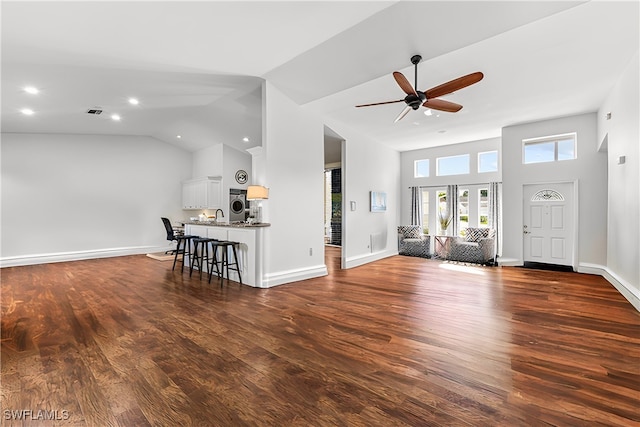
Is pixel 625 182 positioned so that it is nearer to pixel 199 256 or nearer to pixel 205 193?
pixel 199 256

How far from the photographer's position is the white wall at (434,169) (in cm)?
747

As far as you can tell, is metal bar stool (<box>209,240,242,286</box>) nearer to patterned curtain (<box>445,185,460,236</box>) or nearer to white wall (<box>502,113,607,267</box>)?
white wall (<box>502,113,607,267</box>)

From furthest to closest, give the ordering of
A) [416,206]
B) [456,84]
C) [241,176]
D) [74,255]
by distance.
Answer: [241,176] → [416,206] → [74,255] → [456,84]

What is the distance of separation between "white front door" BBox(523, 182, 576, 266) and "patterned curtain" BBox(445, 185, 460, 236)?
170 centimetres

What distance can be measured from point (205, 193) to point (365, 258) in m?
5.18

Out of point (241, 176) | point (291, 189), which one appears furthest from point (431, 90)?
point (241, 176)

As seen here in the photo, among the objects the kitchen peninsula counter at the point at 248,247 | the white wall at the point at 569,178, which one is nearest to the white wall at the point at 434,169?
the white wall at the point at 569,178

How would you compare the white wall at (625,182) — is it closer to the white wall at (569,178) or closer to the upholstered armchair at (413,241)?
the white wall at (569,178)

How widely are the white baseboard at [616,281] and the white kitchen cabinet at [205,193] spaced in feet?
28.6

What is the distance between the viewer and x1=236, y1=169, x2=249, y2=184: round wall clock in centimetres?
899

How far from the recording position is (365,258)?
689 cm

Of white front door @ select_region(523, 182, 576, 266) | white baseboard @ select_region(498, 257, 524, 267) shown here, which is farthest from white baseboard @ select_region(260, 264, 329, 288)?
white front door @ select_region(523, 182, 576, 266)

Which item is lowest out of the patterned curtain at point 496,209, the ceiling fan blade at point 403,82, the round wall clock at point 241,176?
the patterned curtain at point 496,209

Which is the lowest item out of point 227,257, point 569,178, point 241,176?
point 227,257
